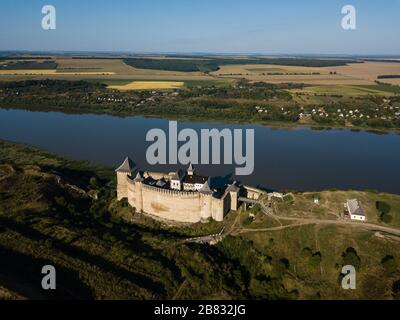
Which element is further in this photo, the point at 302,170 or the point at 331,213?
the point at 302,170

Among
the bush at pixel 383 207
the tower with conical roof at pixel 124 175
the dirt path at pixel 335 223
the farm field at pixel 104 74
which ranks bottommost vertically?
the dirt path at pixel 335 223

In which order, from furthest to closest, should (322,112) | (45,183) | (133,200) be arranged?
(322,112) < (45,183) < (133,200)

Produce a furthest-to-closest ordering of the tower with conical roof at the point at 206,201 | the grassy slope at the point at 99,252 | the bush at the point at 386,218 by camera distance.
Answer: the tower with conical roof at the point at 206,201
the bush at the point at 386,218
the grassy slope at the point at 99,252

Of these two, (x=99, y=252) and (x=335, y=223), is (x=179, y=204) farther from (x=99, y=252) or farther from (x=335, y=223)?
(x=335, y=223)

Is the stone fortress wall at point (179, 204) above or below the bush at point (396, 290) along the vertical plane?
above

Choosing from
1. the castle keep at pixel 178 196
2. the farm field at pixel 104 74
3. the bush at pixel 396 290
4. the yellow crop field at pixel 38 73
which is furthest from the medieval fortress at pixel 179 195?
the yellow crop field at pixel 38 73

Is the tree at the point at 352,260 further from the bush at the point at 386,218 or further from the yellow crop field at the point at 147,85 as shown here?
the yellow crop field at the point at 147,85

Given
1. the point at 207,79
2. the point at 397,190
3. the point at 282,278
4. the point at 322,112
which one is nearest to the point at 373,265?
the point at 282,278

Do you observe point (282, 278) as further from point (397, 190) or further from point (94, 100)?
point (94, 100)
